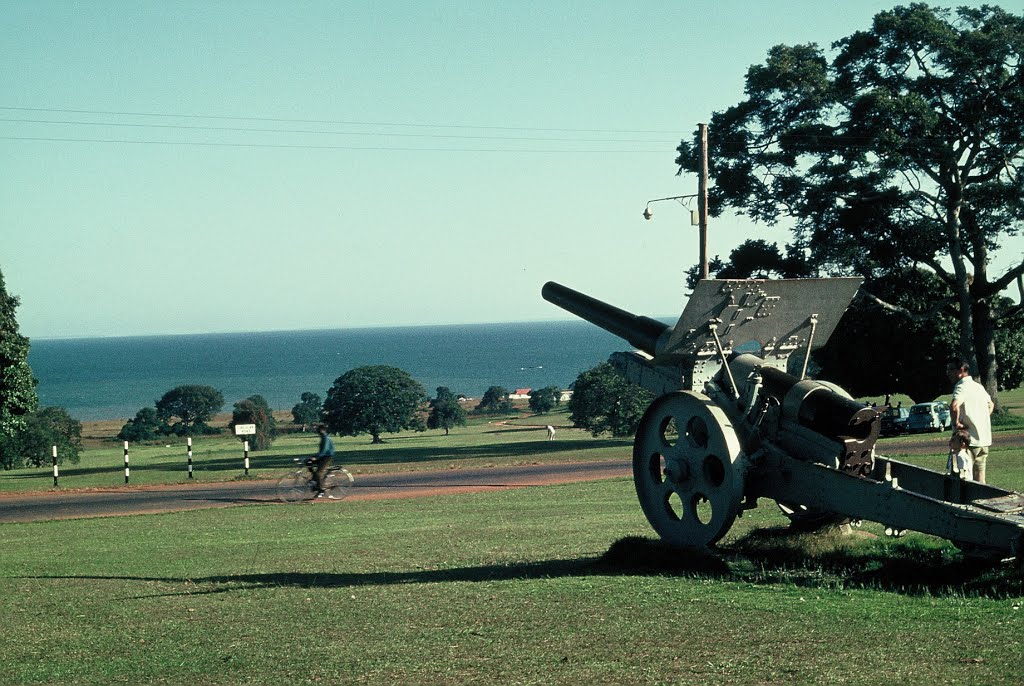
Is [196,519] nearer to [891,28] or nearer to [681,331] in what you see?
[681,331]

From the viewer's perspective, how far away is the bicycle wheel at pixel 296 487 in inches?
946

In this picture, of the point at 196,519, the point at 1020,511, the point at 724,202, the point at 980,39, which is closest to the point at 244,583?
the point at 1020,511

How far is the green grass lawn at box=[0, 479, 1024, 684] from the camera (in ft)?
24.2

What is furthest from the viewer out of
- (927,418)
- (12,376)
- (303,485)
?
(927,418)

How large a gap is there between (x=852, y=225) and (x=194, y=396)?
105 m

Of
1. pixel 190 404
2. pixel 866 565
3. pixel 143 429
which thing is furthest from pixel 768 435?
pixel 190 404

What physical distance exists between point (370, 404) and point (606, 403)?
1607 cm

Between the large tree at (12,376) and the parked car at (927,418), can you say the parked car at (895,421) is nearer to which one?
the parked car at (927,418)

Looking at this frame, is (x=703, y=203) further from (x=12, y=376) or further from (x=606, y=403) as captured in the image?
(x=606, y=403)

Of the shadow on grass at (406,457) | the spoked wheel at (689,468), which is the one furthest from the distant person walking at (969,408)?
the shadow on grass at (406,457)

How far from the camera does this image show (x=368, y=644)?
843cm

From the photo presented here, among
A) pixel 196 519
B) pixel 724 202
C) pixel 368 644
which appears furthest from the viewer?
pixel 724 202

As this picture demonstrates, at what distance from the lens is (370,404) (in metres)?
63.5

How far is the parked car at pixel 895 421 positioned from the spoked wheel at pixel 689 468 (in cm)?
3361
